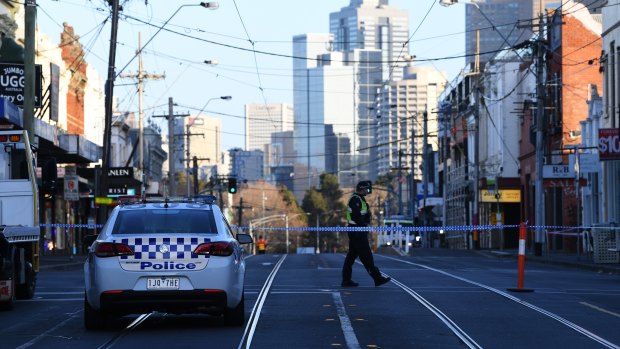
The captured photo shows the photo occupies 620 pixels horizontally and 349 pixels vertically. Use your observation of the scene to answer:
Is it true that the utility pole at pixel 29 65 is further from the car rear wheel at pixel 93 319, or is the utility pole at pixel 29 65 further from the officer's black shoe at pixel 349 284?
the car rear wheel at pixel 93 319

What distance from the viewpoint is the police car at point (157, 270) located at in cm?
1399

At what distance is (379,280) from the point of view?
72.2ft

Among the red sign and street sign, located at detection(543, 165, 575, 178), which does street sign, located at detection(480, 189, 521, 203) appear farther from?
the red sign

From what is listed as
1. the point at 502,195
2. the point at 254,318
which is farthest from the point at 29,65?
the point at 502,195

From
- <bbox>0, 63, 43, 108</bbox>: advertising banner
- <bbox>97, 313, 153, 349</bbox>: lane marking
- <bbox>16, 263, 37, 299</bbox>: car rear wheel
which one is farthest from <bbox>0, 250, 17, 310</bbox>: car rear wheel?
<bbox>0, 63, 43, 108</bbox>: advertising banner

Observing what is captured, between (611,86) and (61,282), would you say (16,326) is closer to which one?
(61,282)

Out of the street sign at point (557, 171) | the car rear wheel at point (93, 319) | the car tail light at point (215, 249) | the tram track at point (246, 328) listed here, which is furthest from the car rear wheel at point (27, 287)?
the street sign at point (557, 171)

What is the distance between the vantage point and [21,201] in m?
20.2

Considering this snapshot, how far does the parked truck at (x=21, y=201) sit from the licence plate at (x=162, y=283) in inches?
214

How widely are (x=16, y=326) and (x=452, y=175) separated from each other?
275 feet

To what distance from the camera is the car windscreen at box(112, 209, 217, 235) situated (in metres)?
14.4

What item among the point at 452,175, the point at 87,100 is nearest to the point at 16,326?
the point at 87,100

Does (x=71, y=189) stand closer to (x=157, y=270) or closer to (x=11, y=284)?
(x=11, y=284)

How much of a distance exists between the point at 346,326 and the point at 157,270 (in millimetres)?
2305
